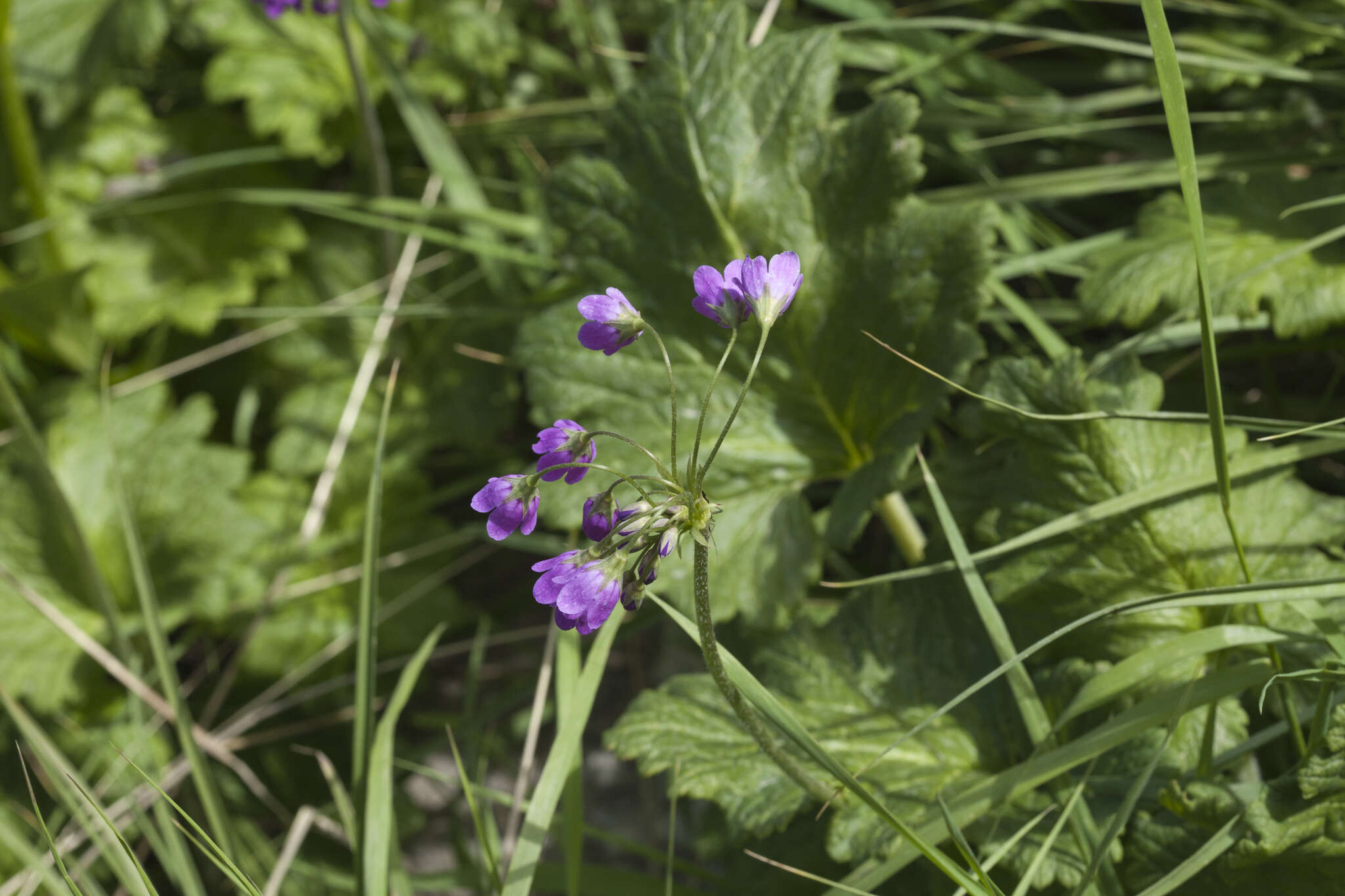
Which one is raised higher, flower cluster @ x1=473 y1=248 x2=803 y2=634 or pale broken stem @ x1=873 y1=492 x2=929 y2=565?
flower cluster @ x1=473 y1=248 x2=803 y2=634

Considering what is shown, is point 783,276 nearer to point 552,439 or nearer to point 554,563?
point 552,439

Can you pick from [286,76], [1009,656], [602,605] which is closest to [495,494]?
[602,605]

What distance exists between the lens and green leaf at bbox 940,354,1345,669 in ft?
6.46

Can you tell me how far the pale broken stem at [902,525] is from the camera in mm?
2408

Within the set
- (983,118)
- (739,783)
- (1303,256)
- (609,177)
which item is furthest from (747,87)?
(739,783)

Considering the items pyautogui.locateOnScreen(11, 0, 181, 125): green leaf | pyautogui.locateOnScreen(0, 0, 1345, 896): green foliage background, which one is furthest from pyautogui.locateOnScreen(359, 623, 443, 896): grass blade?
pyautogui.locateOnScreen(11, 0, 181, 125): green leaf

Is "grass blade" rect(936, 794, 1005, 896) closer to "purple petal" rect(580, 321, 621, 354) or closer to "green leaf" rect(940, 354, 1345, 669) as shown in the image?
"green leaf" rect(940, 354, 1345, 669)

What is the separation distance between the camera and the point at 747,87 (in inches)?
94.4

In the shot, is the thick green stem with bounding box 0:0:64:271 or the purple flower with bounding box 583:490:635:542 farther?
the thick green stem with bounding box 0:0:64:271

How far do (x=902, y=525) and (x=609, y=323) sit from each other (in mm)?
1321

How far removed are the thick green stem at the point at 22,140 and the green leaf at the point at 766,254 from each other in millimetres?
2034

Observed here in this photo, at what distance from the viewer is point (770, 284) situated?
1.29 meters

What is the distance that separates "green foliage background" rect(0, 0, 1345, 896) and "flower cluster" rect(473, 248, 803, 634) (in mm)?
692

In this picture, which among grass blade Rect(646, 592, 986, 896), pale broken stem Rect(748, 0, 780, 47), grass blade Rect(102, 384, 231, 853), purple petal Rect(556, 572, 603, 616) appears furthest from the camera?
pale broken stem Rect(748, 0, 780, 47)
